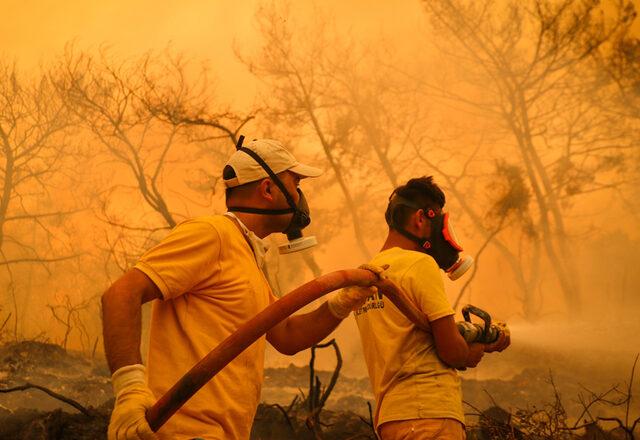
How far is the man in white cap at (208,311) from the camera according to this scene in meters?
1.46

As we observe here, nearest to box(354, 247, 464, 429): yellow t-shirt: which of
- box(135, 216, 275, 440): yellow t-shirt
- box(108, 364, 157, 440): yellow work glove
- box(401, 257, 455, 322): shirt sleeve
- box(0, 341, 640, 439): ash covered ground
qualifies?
box(401, 257, 455, 322): shirt sleeve

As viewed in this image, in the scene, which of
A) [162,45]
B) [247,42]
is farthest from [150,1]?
[247,42]

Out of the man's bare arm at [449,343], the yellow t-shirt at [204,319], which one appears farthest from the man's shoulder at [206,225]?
the man's bare arm at [449,343]

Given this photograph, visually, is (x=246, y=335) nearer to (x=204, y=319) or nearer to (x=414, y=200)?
(x=204, y=319)

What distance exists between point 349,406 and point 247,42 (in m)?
4.30

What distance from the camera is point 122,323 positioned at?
1.46m

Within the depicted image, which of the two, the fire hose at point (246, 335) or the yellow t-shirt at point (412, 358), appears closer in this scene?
the fire hose at point (246, 335)

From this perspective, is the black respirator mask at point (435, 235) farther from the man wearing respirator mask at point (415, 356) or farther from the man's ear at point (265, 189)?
the man's ear at point (265, 189)

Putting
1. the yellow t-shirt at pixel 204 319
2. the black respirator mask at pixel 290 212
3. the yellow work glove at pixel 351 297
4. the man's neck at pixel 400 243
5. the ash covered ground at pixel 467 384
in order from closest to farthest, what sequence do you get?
the yellow t-shirt at pixel 204 319 → the yellow work glove at pixel 351 297 → the black respirator mask at pixel 290 212 → the man's neck at pixel 400 243 → the ash covered ground at pixel 467 384

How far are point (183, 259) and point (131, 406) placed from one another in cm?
40

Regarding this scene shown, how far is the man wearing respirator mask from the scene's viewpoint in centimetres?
202

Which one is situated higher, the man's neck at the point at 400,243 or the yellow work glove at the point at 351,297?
the man's neck at the point at 400,243

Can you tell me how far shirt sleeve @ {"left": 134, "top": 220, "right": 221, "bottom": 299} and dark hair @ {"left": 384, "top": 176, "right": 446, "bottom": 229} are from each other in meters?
0.96

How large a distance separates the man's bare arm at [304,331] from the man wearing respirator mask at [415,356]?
250 millimetres
